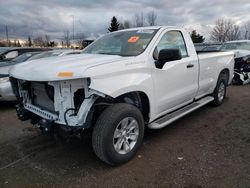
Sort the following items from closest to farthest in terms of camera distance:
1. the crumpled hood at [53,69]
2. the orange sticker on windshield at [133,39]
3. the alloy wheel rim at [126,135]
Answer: the crumpled hood at [53,69], the alloy wheel rim at [126,135], the orange sticker on windshield at [133,39]

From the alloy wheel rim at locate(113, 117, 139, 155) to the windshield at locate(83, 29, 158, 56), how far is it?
1017 mm

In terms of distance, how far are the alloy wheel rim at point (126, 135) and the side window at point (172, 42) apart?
1.21 metres

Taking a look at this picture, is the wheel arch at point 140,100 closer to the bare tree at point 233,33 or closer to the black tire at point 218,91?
the black tire at point 218,91

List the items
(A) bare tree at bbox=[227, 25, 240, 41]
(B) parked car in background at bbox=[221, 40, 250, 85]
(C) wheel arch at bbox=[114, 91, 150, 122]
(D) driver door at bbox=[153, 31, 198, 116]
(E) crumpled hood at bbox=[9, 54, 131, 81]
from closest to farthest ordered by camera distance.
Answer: (E) crumpled hood at bbox=[9, 54, 131, 81], (C) wheel arch at bbox=[114, 91, 150, 122], (D) driver door at bbox=[153, 31, 198, 116], (B) parked car in background at bbox=[221, 40, 250, 85], (A) bare tree at bbox=[227, 25, 240, 41]

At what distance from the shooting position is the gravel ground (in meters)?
2.82

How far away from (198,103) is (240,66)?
5.54 metres

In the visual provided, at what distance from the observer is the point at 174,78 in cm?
385

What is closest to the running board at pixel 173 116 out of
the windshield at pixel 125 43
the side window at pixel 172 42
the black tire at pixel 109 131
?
the black tire at pixel 109 131

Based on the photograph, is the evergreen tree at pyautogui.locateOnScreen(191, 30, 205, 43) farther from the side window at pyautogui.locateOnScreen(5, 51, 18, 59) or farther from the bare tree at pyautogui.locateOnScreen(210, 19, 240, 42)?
the side window at pyautogui.locateOnScreen(5, 51, 18, 59)

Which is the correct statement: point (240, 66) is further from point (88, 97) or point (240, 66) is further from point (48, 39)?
point (48, 39)

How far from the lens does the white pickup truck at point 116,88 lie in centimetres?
276

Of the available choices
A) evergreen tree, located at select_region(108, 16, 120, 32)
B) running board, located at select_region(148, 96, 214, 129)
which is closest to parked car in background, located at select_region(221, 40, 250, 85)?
running board, located at select_region(148, 96, 214, 129)

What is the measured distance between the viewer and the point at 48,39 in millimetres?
50438

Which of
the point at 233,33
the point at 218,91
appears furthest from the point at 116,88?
the point at 233,33
